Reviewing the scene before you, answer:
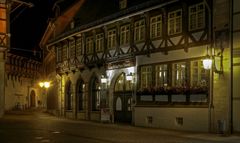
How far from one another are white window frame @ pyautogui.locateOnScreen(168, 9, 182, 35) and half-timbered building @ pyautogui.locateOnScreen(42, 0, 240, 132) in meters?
0.06

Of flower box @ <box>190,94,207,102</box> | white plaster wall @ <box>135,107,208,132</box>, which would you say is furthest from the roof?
white plaster wall @ <box>135,107,208,132</box>

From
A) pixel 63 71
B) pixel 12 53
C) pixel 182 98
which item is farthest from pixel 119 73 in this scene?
pixel 12 53

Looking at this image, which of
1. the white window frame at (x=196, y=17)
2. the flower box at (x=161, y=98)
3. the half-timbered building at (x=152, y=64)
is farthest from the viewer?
the flower box at (x=161, y=98)

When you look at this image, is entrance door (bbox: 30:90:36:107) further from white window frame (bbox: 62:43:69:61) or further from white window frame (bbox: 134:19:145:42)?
white window frame (bbox: 134:19:145:42)

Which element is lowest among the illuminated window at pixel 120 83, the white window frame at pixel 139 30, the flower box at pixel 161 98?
the flower box at pixel 161 98

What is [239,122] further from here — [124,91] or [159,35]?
[124,91]

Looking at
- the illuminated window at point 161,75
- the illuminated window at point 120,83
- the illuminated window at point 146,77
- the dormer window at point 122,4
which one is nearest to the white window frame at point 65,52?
the illuminated window at point 120,83

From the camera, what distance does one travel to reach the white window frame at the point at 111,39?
126 ft

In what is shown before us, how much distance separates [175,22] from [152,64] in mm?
3667

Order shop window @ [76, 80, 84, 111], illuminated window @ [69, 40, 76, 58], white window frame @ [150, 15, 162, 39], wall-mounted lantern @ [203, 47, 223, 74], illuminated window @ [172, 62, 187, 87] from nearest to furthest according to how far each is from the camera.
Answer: wall-mounted lantern @ [203, 47, 223, 74] → illuminated window @ [172, 62, 187, 87] → white window frame @ [150, 15, 162, 39] → shop window @ [76, 80, 84, 111] → illuminated window @ [69, 40, 76, 58]

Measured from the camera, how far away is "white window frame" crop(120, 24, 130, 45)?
36.4m

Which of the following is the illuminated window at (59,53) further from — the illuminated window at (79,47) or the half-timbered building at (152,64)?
the illuminated window at (79,47)

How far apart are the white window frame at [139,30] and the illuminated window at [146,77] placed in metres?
2.22

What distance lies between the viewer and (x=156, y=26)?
108 ft
